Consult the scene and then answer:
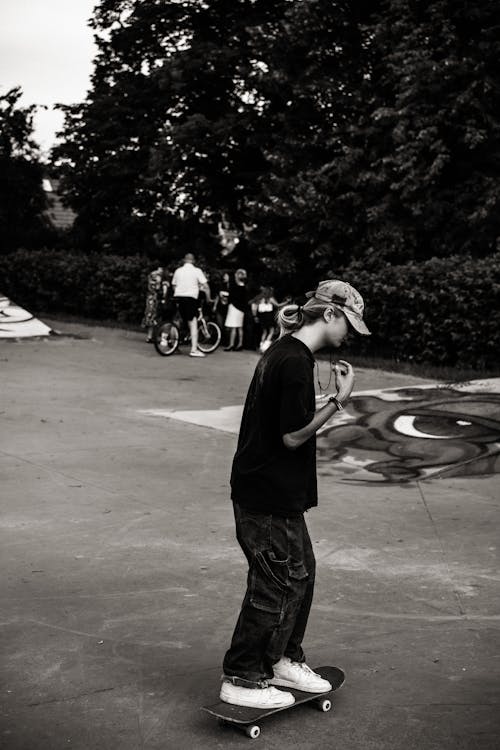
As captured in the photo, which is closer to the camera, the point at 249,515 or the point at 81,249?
the point at 249,515

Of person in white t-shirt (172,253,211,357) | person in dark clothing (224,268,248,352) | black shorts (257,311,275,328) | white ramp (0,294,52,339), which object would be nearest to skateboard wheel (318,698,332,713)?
person in white t-shirt (172,253,211,357)

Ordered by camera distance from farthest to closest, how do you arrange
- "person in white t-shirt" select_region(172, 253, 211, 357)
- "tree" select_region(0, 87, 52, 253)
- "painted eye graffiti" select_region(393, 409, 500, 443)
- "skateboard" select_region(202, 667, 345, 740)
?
"tree" select_region(0, 87, 52, 253) → "person in white t-shirt" select_region(172, 253, 211, 357) → "painted eye graffiti" select_region(393, 409, 500, 443) → "skateboard" select_region(202, 667, 345, 740)

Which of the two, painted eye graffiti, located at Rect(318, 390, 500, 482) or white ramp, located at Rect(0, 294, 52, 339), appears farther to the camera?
white ramp, located at Rect(0, 294, 52, 339)

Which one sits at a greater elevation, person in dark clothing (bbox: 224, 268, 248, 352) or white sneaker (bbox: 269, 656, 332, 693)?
person in dark clothing (bbox: 224, 268, 248, 352)

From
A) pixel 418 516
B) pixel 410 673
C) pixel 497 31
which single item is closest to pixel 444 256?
pixel 497 31

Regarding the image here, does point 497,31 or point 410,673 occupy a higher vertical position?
point 497,31

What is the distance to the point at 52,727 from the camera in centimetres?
408

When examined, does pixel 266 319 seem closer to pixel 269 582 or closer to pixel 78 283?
pixel 78 283

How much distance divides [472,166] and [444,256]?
193 centimetres

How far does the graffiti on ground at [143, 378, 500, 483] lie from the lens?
381 inches

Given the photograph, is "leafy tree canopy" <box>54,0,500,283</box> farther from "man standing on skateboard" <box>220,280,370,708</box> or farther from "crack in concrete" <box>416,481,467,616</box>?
"man standing on skateboard" <box>220,280,370,708</box>

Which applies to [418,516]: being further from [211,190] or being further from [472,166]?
[211,190]

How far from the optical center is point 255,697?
4105 mm

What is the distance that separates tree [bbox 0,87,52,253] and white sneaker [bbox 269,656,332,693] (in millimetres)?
28335
